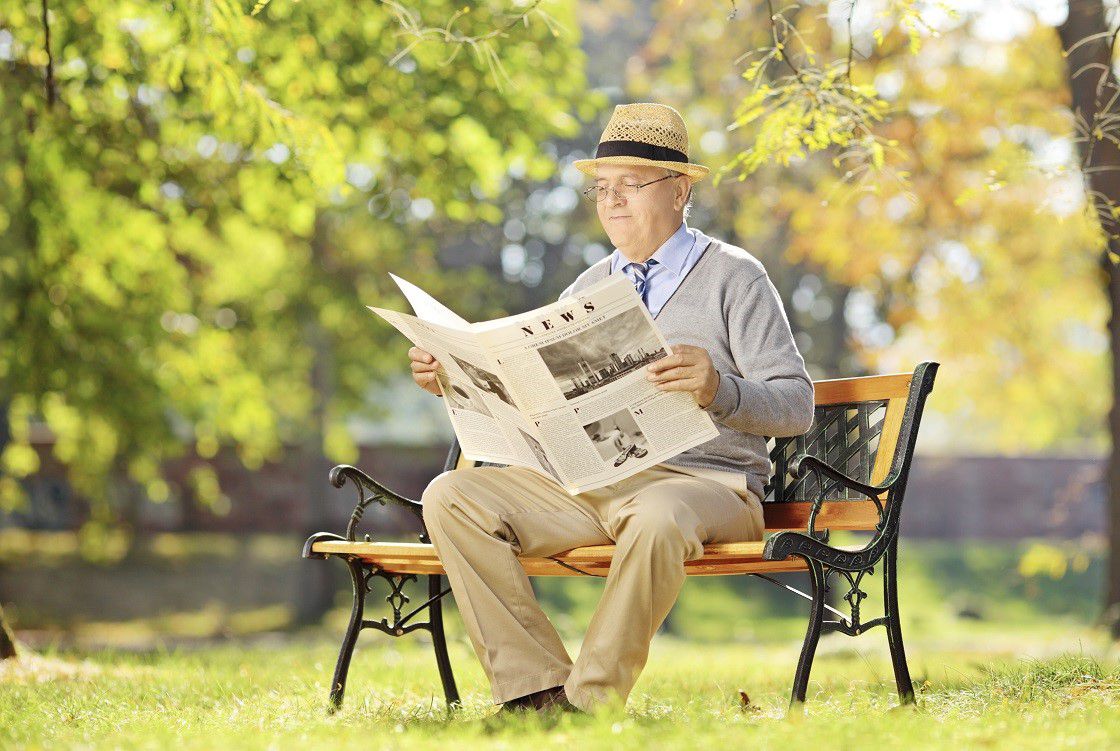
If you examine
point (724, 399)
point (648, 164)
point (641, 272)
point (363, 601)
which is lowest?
point (363, 601)

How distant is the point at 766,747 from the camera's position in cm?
307

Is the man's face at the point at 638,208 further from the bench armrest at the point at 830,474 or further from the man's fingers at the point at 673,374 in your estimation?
the bench armrest at the point at 830,474

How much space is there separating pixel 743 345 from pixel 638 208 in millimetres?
586

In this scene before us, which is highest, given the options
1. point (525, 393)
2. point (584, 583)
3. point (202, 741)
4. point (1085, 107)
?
point (1085, 107)

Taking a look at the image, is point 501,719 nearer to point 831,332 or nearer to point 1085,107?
point 1085,107

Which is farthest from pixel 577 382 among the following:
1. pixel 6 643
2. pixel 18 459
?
pixel 18 459

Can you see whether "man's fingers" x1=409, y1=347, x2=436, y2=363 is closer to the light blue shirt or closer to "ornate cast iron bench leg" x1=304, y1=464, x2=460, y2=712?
"ornate cast iron bench leg" x1=304, y1=464, x2=460, y2=712

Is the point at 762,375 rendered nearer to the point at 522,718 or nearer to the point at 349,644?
the point at 522,718

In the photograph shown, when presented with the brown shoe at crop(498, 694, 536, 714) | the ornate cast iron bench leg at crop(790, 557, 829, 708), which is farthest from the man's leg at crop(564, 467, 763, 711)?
the ornate cast iron bench leg at crop(790, 557, 829, 708)

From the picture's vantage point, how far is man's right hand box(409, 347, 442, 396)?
4121 millimetres

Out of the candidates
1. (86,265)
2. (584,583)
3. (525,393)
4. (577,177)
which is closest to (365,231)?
(577,177)

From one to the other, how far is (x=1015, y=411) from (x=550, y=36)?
12450mm

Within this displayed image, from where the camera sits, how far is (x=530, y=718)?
3559 mm

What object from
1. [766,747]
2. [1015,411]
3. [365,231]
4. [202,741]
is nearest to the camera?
[766,747]
